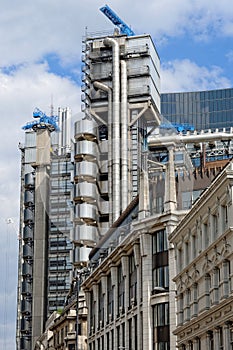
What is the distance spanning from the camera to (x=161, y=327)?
81.9m

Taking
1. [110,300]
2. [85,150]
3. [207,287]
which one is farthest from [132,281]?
[85,150]

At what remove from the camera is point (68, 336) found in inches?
4739

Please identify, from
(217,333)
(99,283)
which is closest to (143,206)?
(99,283)

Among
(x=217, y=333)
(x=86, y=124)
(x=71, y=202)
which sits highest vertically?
(x=86, y=124)

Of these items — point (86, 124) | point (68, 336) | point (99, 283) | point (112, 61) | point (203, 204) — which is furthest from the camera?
point (112, 61)

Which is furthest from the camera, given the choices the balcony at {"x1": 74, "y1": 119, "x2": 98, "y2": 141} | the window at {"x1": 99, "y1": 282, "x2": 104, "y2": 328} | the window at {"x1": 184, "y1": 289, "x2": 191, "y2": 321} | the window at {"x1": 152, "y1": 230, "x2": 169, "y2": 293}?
the window at {"x1": 99, "y1": 282, "x2": 104, "y2": 328}

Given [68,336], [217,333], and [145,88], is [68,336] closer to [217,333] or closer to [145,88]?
[145,88]

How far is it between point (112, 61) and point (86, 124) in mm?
125592

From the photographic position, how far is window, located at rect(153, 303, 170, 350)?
81000mm

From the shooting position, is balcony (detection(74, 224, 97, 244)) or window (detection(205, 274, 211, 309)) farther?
window (detection(205, 274, 211, 309))

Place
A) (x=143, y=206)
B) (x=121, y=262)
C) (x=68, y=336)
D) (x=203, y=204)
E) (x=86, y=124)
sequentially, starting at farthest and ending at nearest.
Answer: (x=68, y=336) → (x=121, y=262) → (x=143, y=206) → (x=203, y=204) → (x=86, y=124)

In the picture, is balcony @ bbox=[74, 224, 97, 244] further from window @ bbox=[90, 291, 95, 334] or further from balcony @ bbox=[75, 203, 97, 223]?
window @ bbox=[90, 291, 95, 334]

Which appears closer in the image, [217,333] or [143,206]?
[217,333]

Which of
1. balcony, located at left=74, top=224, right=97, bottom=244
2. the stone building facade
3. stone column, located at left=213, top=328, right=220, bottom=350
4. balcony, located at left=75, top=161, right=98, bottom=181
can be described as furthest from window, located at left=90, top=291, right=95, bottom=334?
balcony, located at left=74, top=224, right=97, bottom=244
